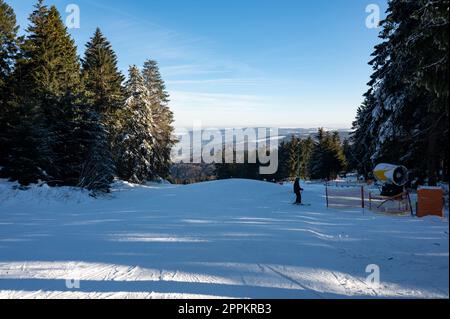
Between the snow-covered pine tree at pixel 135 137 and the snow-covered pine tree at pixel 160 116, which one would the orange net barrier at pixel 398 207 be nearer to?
the snow-covered pine tree at pixel 135 137

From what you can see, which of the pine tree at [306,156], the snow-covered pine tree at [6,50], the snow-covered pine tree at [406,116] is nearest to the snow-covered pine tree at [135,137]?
the snow-covered pine tree at [6,50]

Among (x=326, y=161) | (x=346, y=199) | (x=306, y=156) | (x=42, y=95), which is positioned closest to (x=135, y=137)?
(x=42, y=95)

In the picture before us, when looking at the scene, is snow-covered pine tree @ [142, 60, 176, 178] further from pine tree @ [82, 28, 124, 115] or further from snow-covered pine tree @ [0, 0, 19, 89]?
snow-covered pine tree @ [0, 0, 19, 89]

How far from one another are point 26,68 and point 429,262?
96.2 feet

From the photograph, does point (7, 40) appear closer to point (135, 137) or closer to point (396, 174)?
point (135, 137)

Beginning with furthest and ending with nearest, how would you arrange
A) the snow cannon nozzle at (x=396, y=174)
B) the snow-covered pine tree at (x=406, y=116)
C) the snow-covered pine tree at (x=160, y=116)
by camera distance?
1. the snow-covered pine tree at (x=160, y=116)
2. the snow cannon nozzle at (x=396, y=174)
3. the snow-covered pine tree at (x=406, y=116)

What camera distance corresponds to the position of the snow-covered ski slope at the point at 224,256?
529cm

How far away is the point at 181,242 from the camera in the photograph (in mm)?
8492

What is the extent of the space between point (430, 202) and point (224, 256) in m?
9.01

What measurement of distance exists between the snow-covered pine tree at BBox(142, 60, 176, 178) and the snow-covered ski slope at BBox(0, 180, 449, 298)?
28.7m

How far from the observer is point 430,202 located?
11578 mm

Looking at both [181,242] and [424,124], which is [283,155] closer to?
[424,124]

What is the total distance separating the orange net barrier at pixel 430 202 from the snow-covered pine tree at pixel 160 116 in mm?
32156

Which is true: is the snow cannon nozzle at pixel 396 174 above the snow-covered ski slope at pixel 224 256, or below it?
above
